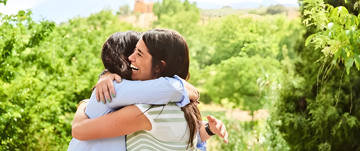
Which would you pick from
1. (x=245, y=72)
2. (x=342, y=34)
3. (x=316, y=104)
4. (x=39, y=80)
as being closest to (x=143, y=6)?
(x=245, y=72)

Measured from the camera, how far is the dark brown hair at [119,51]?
1.54 m

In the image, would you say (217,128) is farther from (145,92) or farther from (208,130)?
(145,92)

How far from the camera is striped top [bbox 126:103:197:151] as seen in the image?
56.0 inches

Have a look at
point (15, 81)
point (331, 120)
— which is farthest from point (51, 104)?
point (331, 120)

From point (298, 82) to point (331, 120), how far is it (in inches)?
22.5

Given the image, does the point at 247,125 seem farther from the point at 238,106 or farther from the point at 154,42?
the point at 154,42

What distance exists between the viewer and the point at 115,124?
4.50ft

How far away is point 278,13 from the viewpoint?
6066 millimetres

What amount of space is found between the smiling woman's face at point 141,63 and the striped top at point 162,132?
6.4 inches

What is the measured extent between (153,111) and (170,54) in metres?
0.25

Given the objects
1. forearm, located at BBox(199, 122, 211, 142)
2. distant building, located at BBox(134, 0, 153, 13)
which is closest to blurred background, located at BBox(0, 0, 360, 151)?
forearm, located at BBox(199, 122, 211, 142)

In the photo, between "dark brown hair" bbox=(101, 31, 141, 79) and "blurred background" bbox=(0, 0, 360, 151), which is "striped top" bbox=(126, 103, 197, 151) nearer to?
"dark brown hair" bbox=(101, 31, 141, 79)

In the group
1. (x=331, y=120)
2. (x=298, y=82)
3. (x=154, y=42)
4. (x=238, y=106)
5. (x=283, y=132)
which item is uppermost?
(x=154, y=42)

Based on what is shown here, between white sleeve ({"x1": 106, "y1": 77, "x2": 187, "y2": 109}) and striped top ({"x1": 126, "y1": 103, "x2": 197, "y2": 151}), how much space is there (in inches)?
1.8
